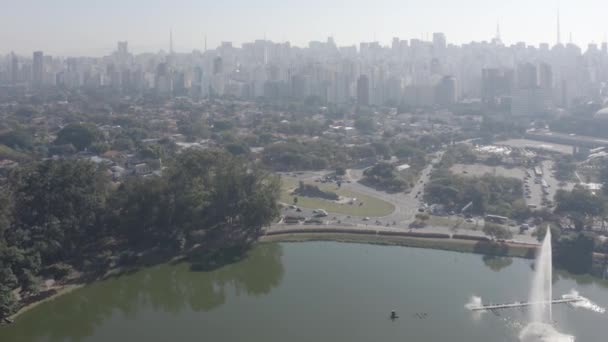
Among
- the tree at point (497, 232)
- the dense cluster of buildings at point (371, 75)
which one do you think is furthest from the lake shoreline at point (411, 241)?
the dense cluster of buildings at point (371, 75)

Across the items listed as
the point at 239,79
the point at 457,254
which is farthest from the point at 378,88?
the point at 457,254

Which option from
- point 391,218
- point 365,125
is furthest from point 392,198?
A: point 365,125

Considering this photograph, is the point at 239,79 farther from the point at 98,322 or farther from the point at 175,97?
the point at 98,322

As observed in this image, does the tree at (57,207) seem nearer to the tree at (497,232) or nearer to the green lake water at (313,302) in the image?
the green lake water at (313,302)

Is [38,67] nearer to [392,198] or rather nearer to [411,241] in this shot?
[392,198]

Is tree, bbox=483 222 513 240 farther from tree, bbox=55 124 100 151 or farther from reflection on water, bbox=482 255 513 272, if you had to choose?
tree, bbox=55 124 100 151

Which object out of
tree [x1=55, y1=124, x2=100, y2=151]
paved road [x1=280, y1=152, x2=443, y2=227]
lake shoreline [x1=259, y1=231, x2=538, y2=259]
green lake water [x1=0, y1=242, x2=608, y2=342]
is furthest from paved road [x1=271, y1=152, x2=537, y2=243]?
tree [x1=55, y1=124, x2=100, y2=151]
